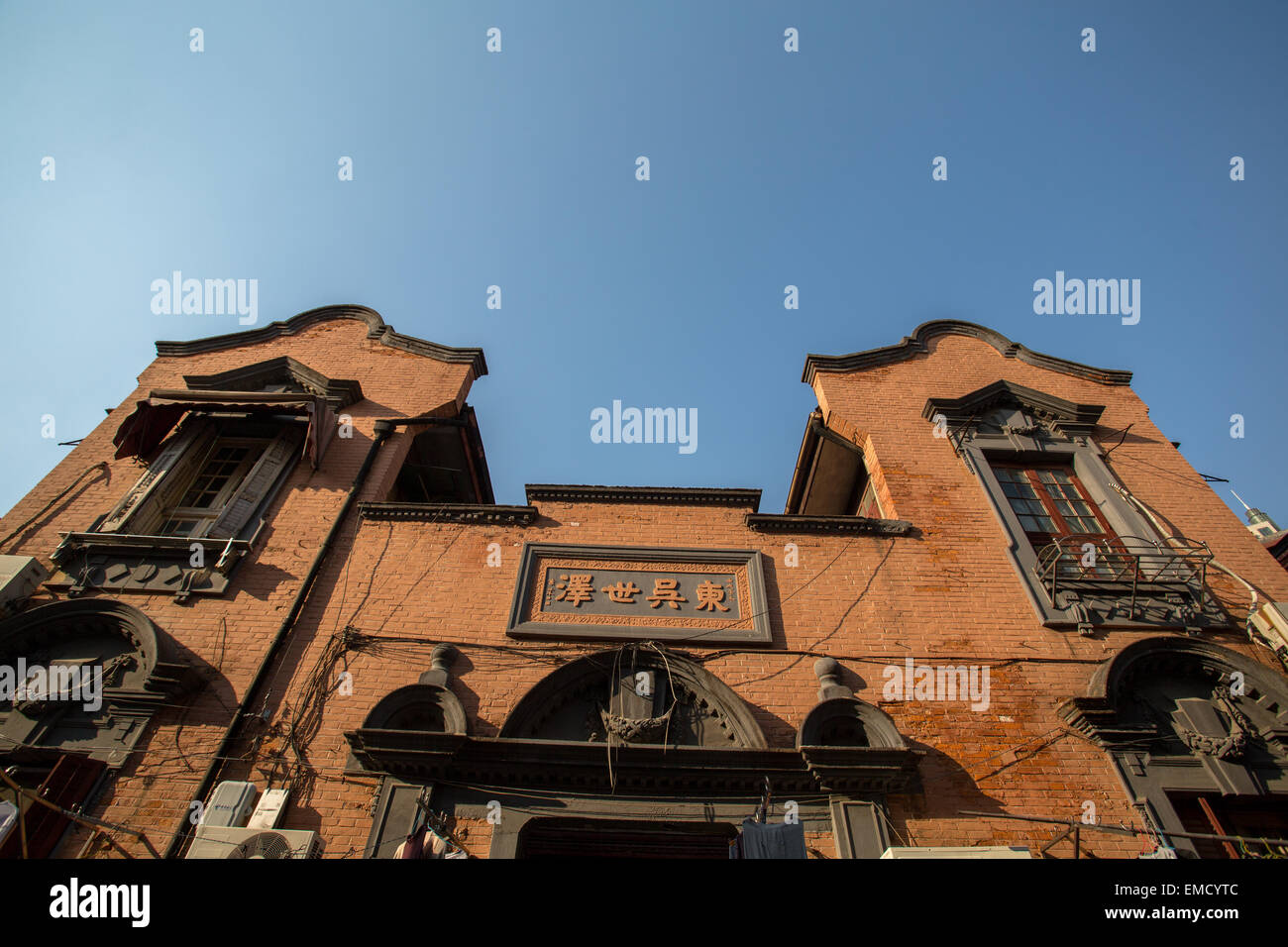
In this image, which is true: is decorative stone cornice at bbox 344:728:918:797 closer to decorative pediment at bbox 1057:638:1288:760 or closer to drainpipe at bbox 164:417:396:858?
drainpipe at bbox 164:417:396:858

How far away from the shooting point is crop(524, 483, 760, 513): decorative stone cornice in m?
9.41

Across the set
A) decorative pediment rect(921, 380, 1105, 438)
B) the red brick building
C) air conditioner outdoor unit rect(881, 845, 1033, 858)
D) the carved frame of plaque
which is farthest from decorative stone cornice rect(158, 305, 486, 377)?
air conditioner outdoor unit rect(881, 845, 1033, 858)

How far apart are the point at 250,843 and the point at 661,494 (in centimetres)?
589

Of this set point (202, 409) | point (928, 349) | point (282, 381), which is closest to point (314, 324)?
point (282, 381)

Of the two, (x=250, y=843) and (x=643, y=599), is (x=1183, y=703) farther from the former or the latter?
(x=250, y=843)

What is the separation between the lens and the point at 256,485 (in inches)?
362

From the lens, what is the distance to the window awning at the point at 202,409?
Result: 9602mm

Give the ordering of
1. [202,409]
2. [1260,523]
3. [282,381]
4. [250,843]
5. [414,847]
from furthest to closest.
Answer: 1. [1260,523]
2. [282,381]
3. [202,409]
4. [414,847]
5. [250,843]

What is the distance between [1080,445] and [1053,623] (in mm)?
3909

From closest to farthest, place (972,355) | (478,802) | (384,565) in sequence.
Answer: (478,802) < (384,565) < (972,355)

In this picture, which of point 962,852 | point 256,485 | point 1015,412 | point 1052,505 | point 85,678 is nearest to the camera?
point 962,852

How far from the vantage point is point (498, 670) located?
735cm
